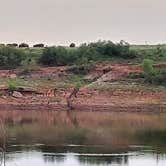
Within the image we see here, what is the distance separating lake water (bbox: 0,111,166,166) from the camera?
3853cm

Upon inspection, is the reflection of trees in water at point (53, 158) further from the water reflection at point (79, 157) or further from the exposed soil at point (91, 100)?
the exposed soil at point (91, 100)

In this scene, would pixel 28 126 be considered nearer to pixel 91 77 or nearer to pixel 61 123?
pixel 61 123

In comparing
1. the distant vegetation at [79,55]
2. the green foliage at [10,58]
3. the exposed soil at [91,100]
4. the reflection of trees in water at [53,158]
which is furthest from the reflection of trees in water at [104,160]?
the green foliage at [10,58]

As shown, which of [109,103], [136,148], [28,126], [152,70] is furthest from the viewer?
[152,70]

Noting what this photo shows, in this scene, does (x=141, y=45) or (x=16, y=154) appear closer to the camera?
(x=16, y=154)

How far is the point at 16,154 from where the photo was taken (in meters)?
40.0

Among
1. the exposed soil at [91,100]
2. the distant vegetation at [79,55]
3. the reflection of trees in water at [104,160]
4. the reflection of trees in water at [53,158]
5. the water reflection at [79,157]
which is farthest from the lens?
the distant vegetation at [79,55]

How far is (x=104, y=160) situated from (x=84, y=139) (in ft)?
33.6

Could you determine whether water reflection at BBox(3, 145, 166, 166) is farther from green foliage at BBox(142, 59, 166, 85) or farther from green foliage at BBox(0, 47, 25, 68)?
green foliage at BBox(0, 47, 25, 68)

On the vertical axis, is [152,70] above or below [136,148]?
above

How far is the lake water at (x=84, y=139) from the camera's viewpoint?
1517 inches

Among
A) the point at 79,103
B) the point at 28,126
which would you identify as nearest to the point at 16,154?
the point at 28,126

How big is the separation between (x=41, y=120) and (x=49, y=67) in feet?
103

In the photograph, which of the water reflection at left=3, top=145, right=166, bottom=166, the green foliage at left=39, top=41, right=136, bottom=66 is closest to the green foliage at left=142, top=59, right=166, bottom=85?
the green foliage at left=39, top=41, right=136, bottom=66
